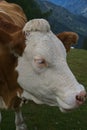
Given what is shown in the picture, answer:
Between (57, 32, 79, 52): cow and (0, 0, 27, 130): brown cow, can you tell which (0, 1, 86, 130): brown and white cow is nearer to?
(0, 0, 27, 130): brown cow

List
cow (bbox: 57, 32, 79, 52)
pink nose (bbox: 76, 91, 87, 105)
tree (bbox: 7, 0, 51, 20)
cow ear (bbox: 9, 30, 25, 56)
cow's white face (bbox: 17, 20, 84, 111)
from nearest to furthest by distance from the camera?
pink nose (bbox: 76, 91, 87, 105), cow's white face (bbox: 17, 20, 84, 111), cow ear (bbox: 9, 30, 25, 56), cow (bbox: 57, 32, 79, 52), tree (bbox: 7, 0, 51, 20)

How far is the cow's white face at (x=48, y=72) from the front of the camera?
5523 millimetres

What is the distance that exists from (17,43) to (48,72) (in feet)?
1.94

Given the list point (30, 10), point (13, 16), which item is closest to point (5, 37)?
point (13, 16)

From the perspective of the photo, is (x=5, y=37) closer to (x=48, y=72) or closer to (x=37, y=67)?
(x=37, y=67)

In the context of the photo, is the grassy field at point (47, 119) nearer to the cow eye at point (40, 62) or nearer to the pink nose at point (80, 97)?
the cow eye at point (40, 62)

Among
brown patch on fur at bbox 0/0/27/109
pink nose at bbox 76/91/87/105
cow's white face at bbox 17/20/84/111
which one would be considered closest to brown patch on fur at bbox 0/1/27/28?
brown patch on fur at bbox 0/0/27/109

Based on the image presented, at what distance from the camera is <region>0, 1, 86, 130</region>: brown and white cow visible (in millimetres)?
5555

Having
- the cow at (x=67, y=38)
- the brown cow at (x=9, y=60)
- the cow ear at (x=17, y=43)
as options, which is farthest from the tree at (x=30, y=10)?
the cow ear at (x=17, y=43)

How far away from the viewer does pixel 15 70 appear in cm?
620

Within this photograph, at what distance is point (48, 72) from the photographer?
5.72 metres

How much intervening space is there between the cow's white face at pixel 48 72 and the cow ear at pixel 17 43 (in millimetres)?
70

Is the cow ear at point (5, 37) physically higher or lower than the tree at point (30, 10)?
higher

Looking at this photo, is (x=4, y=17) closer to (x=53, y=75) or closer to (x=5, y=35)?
(x=5, y=35)
